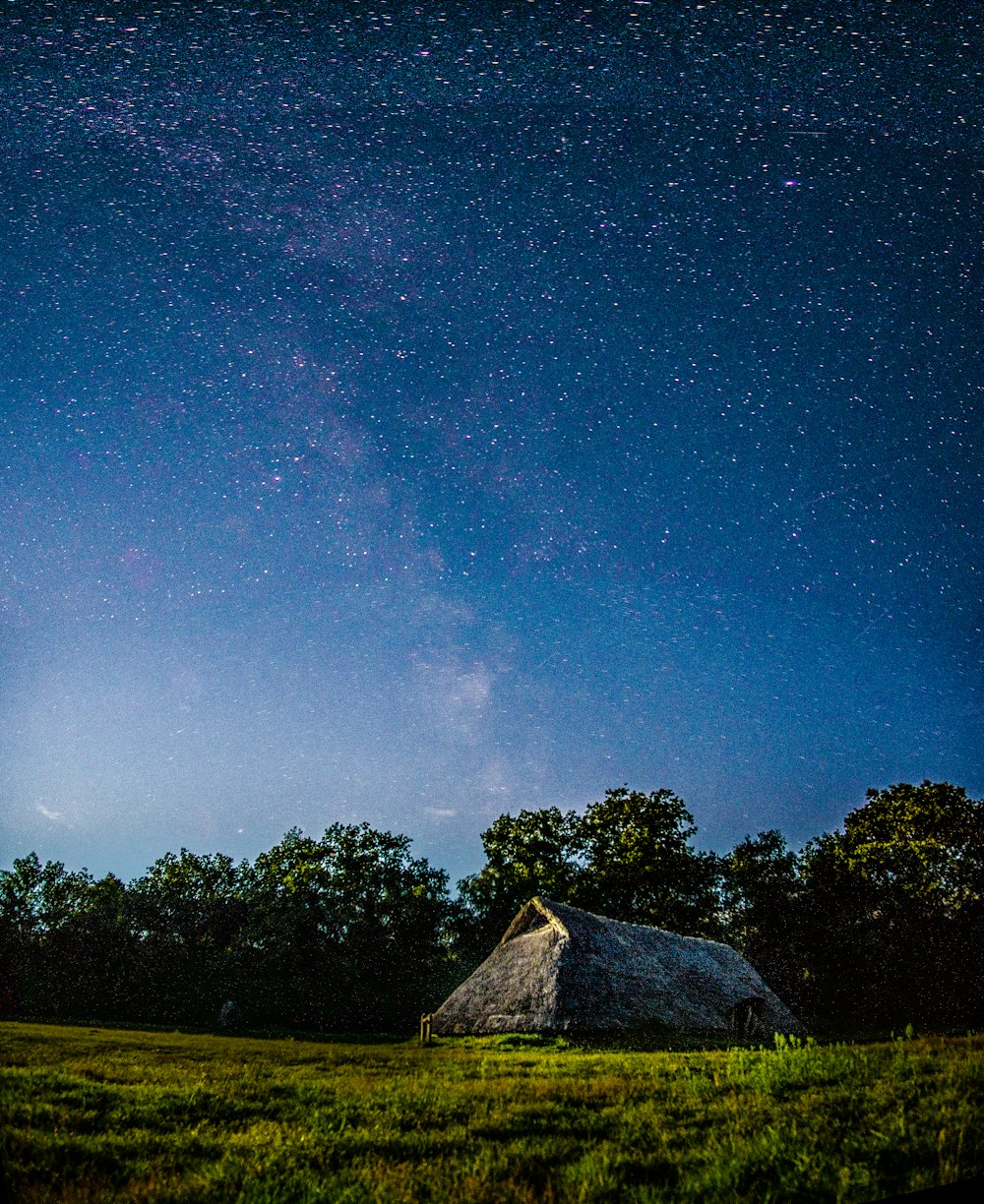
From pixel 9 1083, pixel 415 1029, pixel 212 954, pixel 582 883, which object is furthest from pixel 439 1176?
pixel 212 954

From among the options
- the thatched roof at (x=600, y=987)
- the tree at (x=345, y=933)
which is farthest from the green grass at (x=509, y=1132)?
the tree at (x=345, y=933)

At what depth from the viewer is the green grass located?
3420mm

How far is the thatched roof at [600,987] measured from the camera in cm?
2267

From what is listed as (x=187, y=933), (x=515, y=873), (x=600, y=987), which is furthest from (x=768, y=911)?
(x=187, y=933)

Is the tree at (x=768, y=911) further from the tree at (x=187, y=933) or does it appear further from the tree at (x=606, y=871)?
the tree at (x=187, y=933)

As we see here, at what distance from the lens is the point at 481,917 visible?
50188mm

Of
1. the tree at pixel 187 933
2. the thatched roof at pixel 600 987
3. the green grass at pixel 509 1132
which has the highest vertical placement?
the green grass at pixel 509 1132

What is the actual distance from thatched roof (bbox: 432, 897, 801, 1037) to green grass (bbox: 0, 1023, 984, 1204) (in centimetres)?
1578

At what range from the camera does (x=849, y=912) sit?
4372 cm

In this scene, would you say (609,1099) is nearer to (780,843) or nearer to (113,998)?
(113,998)

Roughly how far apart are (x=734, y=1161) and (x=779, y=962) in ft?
163

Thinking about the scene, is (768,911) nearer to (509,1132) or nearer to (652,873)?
(652,873)

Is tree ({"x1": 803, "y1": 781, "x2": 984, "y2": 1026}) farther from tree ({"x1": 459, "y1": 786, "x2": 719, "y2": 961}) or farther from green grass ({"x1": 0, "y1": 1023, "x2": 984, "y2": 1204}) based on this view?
green grass ({"x1": 0, "y1": 1023, "x2": 984, "y2": 1204})

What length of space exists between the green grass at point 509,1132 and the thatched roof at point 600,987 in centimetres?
1578
